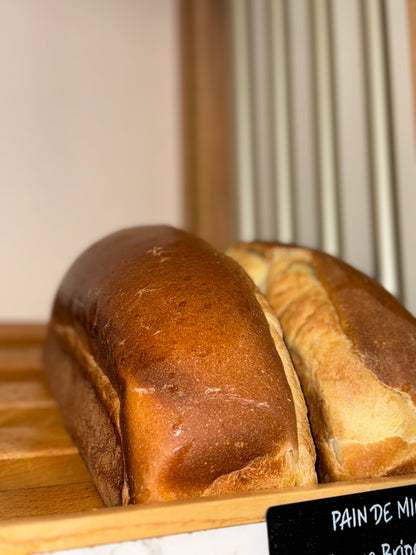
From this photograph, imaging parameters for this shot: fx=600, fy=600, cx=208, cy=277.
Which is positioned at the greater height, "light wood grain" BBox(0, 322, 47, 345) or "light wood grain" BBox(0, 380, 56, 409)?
"light wood grain" BBox(0, 380, 56, 409)

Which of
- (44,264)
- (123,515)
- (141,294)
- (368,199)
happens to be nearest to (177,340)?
(141,294)

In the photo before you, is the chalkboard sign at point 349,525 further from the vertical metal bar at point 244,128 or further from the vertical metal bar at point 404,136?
the vertical metal bar at point 244,128

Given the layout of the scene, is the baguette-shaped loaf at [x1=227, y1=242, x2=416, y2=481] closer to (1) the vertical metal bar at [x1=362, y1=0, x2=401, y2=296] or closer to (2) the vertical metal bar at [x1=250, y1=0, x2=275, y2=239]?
(1) the vertical metal bar at [x1=362, y1=0, x2=401, y2=296]

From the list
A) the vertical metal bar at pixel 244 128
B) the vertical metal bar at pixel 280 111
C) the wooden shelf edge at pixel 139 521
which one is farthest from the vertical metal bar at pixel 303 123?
the wooden shelf edge at pixel 139 521

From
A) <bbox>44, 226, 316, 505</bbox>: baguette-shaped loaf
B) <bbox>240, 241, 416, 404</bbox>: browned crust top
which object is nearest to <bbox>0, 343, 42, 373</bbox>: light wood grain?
<bbox>44, 226, 316, 505</bbox>: baguette-shaped loaf

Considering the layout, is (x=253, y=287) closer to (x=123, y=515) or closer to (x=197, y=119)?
(x=123, y=515)

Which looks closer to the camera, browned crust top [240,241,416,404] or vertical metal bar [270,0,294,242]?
browned crust top [240,241,416,404]

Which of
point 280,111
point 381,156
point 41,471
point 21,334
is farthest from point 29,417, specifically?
point 280,111
